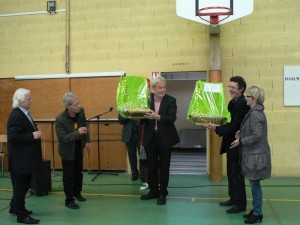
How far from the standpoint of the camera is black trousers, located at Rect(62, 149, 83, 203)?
4023mm

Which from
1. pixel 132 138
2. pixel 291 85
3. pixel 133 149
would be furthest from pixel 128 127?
pixel 291 85

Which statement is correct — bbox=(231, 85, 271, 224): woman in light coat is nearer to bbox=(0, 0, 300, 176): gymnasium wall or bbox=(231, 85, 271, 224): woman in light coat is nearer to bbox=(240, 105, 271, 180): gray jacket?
bbox=(240, 105, 271, 180): gray jacket

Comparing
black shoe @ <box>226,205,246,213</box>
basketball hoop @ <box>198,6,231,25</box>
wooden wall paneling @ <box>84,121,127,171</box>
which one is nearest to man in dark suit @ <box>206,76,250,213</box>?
black shoe @ <box>226,205,246,213</box>

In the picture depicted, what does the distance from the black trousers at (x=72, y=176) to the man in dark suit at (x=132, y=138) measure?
4.27ft

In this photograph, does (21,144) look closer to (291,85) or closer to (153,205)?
(153,205)

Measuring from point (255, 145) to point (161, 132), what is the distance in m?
1.14

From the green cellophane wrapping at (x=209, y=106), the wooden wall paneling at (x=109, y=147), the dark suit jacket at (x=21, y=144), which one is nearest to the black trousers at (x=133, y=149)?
the wooden wall paneling at (x=109, y=147)

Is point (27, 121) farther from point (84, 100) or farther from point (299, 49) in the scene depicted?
point (299, 49)

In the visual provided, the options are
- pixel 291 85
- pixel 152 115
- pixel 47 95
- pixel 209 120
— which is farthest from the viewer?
pixel 47 95

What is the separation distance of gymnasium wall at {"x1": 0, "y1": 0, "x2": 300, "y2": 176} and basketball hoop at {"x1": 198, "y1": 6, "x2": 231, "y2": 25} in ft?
2.53

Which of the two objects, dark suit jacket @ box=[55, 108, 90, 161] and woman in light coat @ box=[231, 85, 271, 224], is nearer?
woman in light coat @ box=[231, 85, 271, 224]

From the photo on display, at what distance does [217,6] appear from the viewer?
16.0 feet

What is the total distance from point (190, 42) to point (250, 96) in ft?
8.70


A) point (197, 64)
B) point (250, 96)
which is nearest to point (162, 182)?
point (250, 96)
